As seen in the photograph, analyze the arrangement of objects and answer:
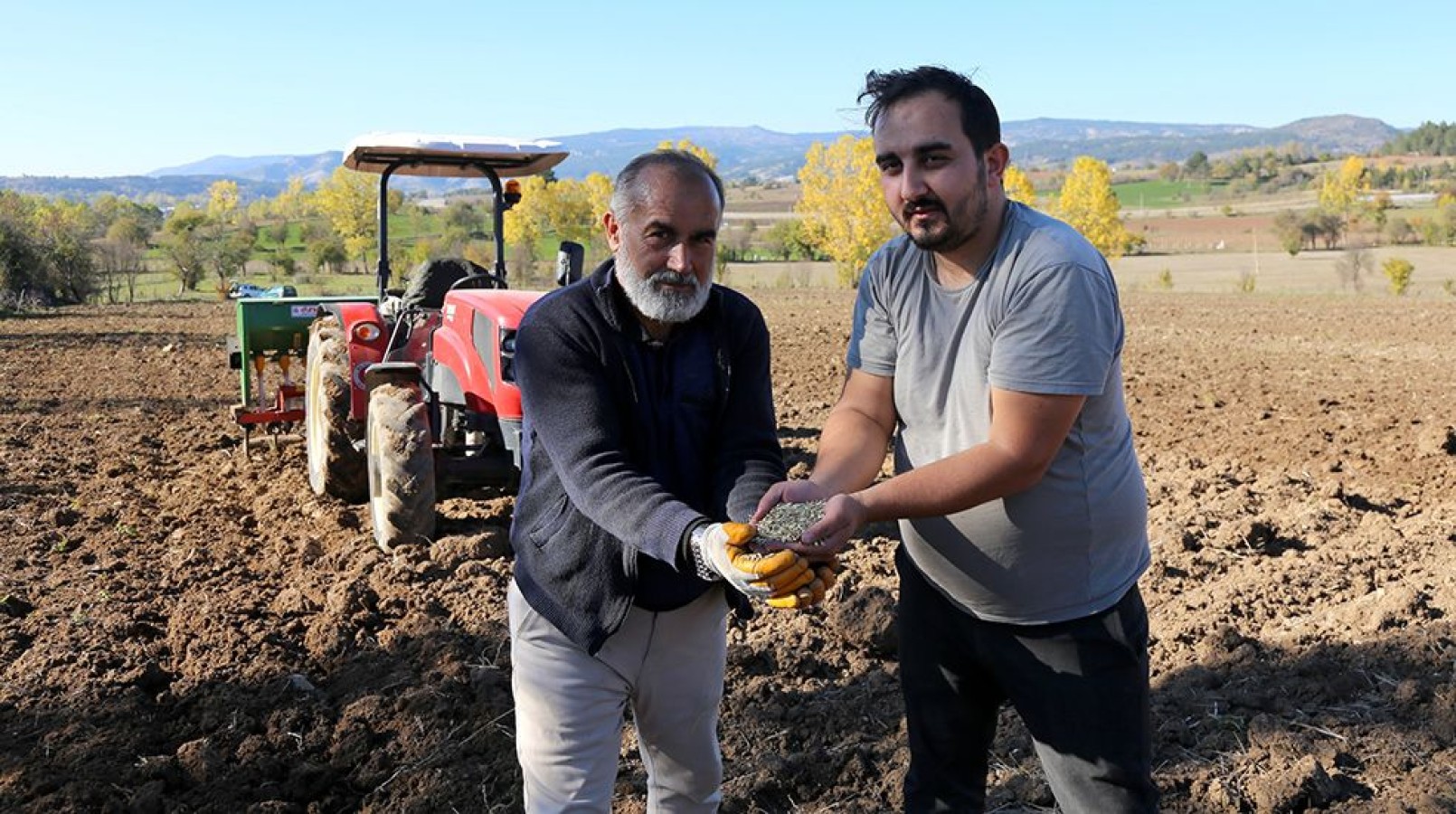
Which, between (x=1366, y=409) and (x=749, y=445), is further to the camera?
(x=1366, y=409)

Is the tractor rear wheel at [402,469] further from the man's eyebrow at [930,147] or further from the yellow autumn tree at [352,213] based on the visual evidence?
the yellow autumn tree at [352,213]

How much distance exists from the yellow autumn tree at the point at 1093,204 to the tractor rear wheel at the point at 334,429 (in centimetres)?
4160

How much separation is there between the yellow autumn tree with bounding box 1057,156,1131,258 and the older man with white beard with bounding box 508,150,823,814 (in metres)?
45.5

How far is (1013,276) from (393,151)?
5.18m

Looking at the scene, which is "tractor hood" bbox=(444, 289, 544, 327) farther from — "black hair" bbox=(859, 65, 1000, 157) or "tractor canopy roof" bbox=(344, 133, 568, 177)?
"black hair" bbox=(859, 65, 1000, 157)

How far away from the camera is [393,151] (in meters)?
6.82

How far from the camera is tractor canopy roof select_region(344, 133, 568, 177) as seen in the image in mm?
6711

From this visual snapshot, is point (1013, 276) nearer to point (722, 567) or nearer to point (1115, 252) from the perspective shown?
point (722, 567)

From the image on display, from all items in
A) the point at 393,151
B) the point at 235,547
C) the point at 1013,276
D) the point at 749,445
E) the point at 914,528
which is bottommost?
the point at 235,547

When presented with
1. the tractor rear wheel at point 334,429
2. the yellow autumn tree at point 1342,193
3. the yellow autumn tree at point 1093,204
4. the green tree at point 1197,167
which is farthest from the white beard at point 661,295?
the green tree at point 1197,167

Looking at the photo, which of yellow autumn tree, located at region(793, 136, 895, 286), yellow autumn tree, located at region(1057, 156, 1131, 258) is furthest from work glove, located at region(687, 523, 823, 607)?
yellow autumn tree, located at region(1057, 156, 1131, 258)

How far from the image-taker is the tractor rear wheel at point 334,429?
701 centimetres

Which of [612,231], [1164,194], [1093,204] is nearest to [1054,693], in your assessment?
[612,231]

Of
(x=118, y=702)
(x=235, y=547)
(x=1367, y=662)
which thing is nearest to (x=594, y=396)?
(x=118, y=702)
